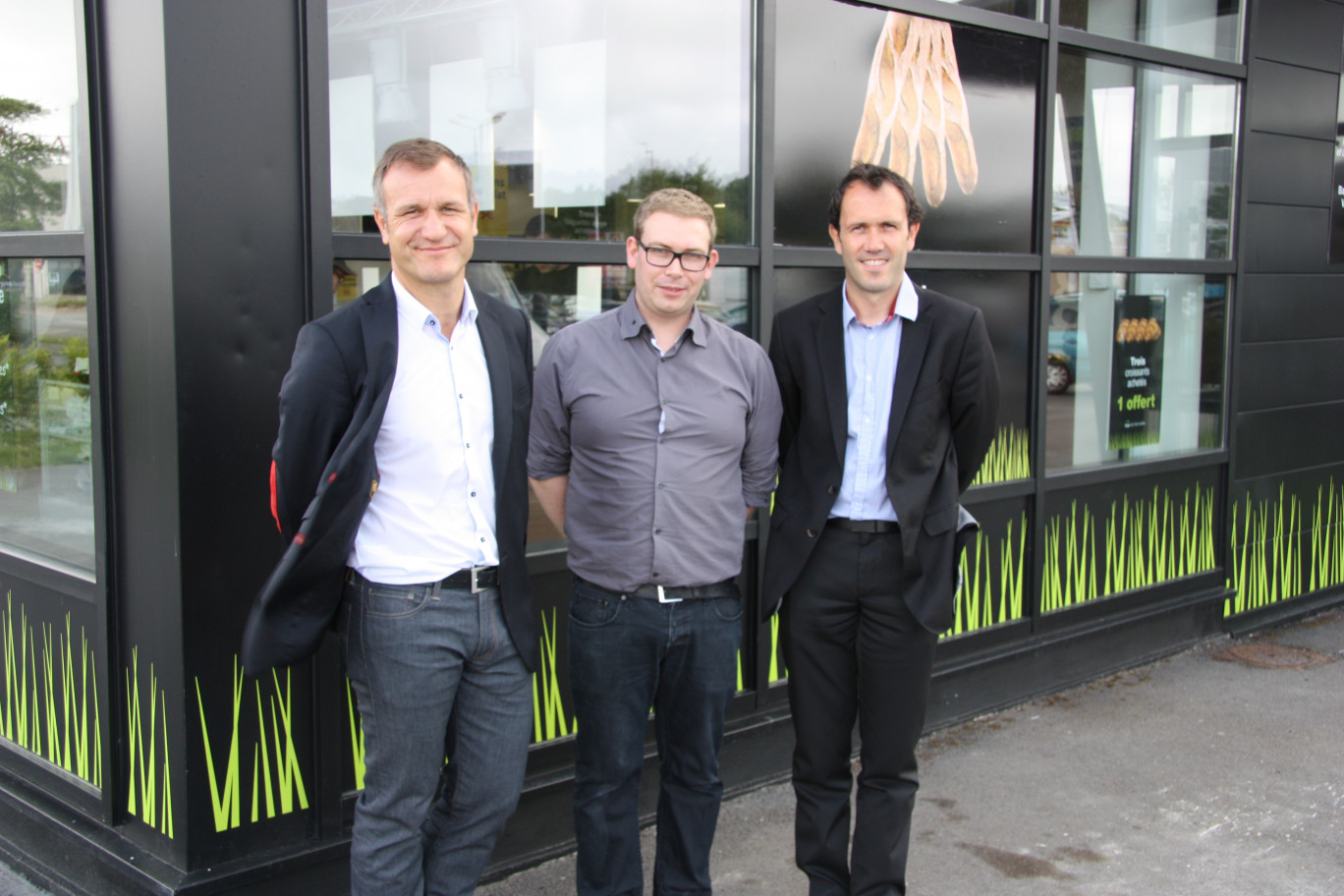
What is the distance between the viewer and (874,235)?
2902 mm

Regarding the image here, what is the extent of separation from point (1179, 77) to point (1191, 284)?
102 cm

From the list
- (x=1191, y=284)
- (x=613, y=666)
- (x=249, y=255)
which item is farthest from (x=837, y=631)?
(x=1191, y=284)

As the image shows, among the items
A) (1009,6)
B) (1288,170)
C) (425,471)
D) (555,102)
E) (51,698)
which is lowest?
(51,698)

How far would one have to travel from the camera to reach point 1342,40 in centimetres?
621

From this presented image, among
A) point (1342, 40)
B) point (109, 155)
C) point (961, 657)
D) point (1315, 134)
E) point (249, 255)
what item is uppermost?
point (1342, 40)

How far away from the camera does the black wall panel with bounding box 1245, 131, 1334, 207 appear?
589cm

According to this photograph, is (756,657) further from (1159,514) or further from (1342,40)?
(1342,40)

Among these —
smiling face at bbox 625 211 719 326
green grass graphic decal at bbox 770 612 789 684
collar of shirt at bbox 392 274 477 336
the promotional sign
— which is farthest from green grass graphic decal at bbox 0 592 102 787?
the promotional sign

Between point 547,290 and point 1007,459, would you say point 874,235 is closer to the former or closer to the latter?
point 547,290

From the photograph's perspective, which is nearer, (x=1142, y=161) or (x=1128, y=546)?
(x=1128, y=546)

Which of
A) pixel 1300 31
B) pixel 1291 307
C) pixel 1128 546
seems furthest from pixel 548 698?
pixel 1300 31

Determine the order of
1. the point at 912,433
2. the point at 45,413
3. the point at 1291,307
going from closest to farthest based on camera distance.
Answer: the point at 912,433, the point at 45,413, the point at 1291,307

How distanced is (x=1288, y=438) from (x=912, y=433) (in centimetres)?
424

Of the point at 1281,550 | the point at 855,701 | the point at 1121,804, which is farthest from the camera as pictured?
the point at 1281,550
